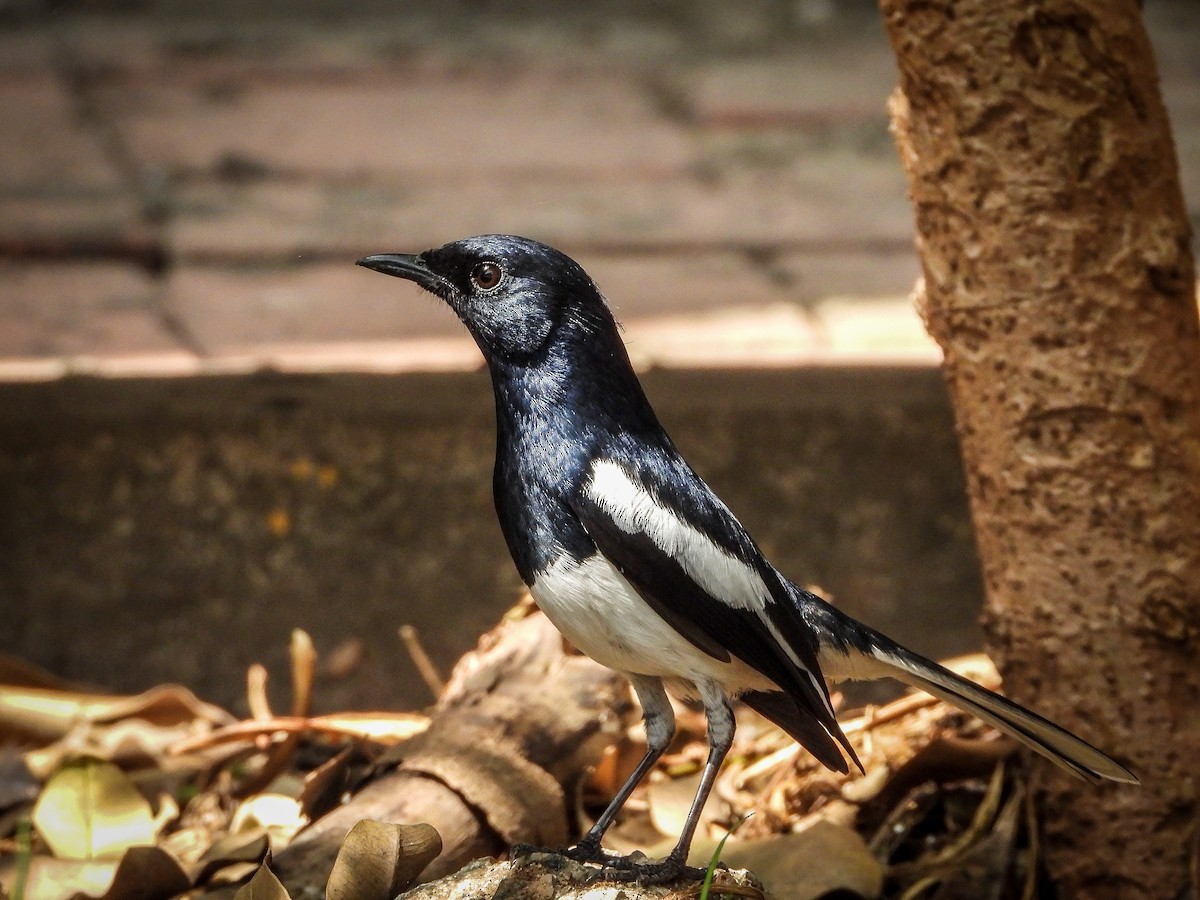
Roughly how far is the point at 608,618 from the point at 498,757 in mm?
614

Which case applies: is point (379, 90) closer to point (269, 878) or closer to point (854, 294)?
point (854, 294)

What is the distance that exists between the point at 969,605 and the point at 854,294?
98 cm

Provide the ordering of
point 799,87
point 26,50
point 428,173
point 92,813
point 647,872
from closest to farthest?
point 647,872 → point 92,813 → point 428,173 → point 799,87 → point 26,50

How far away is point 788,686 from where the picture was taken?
2.31 meters

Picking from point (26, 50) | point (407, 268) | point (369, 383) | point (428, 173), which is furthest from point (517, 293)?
point (26, 50)

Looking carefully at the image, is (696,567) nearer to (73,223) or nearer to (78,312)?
(78,312)

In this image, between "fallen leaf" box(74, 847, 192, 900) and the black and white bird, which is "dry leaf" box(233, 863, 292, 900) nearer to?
"fallen leaf" box(74, 847, 192, 900)

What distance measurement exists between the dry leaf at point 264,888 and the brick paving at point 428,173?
1751 millimetres

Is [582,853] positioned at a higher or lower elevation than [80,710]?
higher

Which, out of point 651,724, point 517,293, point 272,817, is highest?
point 517,293

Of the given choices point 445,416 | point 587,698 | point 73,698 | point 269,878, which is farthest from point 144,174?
point 269,878

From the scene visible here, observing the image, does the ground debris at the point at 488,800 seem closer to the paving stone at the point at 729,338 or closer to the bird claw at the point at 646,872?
the bird claw at the point at 646,872

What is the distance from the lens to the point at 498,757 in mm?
2713

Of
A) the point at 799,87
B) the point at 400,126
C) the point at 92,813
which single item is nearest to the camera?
the point at 92,813
